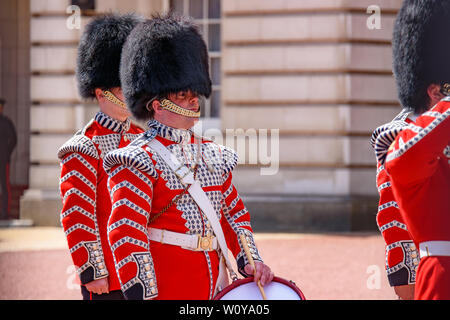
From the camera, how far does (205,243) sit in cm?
294

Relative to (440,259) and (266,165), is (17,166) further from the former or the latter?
(440,259)

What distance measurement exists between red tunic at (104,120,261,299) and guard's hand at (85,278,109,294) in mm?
684

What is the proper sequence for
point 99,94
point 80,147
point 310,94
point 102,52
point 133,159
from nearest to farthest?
point 133,159
point 80,147
point 99,94
point 102,52
point 310,94

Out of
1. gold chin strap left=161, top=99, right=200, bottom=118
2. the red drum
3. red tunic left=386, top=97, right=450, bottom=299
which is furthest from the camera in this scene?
gold chin strap left=161, top=99, right=200, bottom=118

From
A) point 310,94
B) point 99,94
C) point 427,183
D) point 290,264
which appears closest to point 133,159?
point 427,183

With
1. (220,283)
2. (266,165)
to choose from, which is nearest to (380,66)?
(266,165)

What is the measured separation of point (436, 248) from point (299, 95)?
28.7 feet

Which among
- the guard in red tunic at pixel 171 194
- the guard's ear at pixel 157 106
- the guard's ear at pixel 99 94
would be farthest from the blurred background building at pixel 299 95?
the guard's ear at pixel 157 106

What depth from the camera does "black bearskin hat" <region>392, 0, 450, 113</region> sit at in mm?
2750

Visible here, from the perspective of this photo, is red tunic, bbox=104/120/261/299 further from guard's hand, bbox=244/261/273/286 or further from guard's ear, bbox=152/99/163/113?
guard's hand, bbox=244/261/273/286

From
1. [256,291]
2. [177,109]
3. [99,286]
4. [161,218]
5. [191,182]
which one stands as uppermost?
[177,109]

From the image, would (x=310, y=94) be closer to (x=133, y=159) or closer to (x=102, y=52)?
(x=102, y=52)

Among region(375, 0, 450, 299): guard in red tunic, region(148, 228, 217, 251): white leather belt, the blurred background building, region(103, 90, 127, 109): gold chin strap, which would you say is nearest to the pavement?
the blurred background building

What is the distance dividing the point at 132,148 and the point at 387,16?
8.71m
